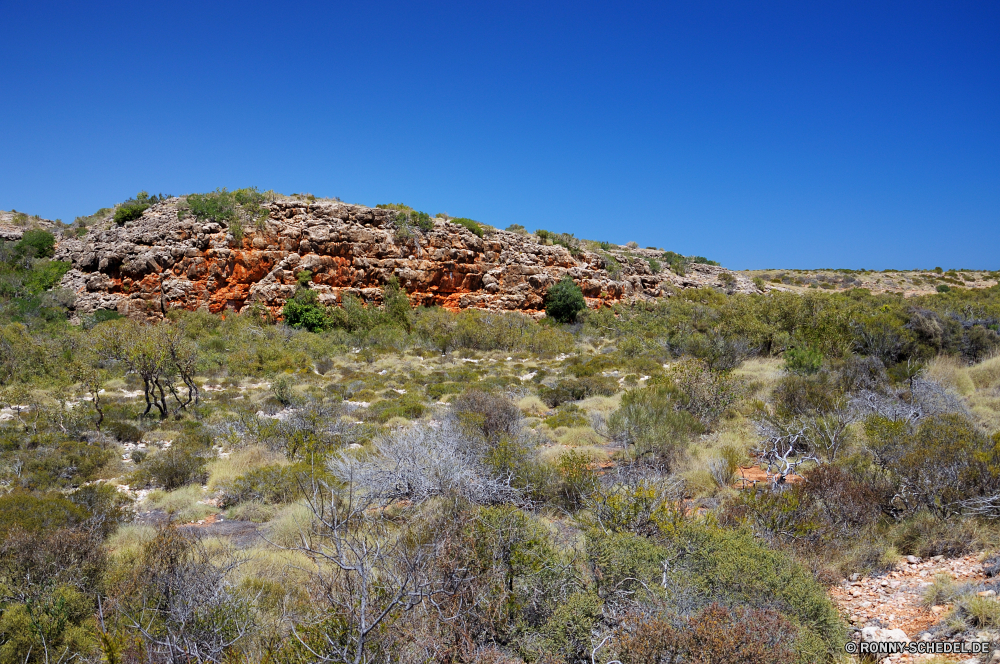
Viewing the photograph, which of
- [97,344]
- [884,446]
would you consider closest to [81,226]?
[97,344]

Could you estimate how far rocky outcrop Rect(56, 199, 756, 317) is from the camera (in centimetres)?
2383

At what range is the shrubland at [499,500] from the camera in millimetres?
3164

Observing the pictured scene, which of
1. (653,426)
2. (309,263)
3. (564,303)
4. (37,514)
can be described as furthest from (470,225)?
(37,514)

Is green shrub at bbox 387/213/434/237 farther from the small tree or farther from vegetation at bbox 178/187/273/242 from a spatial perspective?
the small tree

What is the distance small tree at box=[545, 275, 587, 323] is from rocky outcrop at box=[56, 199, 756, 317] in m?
0.83

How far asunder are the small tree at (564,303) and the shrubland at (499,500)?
12446 millimetres

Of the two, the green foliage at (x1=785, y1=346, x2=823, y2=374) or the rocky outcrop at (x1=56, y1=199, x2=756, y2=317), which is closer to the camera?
the green foliage at (x1=785, y1=346, x2=823, y2=374)

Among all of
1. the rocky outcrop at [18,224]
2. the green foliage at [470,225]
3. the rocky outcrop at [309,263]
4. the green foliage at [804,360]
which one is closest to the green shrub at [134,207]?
the rocky outcrop at [309,263]

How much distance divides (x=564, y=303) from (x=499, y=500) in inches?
890

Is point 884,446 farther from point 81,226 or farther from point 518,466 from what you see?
point 81,226

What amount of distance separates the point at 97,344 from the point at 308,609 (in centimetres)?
1172

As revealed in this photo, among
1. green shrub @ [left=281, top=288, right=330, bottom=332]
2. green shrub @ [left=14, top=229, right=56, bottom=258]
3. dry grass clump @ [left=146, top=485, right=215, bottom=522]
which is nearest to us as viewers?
dry grass clump @ [left=146, top=485, right=215, bottom=522]

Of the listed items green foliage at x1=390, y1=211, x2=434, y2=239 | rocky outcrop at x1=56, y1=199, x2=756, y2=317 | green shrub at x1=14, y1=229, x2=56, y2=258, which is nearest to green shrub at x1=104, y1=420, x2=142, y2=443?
rocky outcrop at x1=56, y1=199, x2=756, y2=317

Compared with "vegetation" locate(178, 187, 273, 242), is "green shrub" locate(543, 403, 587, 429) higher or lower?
lower
